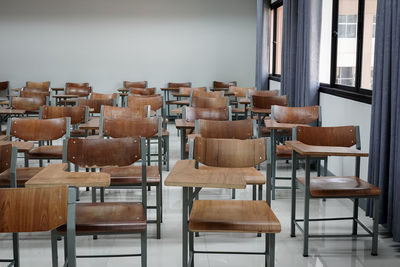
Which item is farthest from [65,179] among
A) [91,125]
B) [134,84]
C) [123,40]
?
[123,40]

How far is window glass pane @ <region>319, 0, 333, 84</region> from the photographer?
6148mm

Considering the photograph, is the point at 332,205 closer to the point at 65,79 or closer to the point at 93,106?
the point at 93,106

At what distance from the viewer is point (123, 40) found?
10.9 metres

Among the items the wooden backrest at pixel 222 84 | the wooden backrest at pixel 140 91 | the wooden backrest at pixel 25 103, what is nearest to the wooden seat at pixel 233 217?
the wooden backrest at pixel 25 103

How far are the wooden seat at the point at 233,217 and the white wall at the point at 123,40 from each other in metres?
8.32

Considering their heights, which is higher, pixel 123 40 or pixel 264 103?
pixel 123 40

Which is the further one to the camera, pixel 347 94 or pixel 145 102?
pixel 145 102

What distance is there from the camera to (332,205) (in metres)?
4.57

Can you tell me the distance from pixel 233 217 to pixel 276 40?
7.40m

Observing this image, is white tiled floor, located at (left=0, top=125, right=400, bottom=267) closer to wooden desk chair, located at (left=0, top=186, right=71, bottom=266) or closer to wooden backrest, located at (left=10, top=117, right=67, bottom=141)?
wooden backrest, located at (left=10, top=117, right=67, bottom=141)

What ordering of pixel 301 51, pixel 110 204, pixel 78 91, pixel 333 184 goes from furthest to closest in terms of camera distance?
pixel 78 91 → pixel 301 51 → pixel 333 184 → pixel 110 204

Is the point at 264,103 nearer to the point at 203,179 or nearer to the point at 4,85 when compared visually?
the point at 203,179

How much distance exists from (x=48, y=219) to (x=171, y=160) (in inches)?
184

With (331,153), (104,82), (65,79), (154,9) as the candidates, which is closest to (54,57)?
(65,79)
